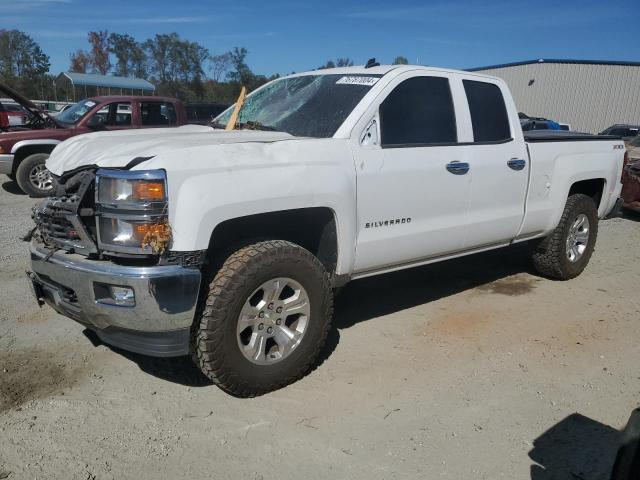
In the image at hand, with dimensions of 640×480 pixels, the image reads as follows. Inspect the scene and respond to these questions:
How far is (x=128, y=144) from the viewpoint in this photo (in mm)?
3307

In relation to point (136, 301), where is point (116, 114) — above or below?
above

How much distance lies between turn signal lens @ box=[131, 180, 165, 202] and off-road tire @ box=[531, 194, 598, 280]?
13.7 ft

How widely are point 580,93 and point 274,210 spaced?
35822 millimetres

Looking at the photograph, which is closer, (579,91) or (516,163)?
(516,163)

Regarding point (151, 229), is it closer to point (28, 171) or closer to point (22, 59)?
point (28, 171)

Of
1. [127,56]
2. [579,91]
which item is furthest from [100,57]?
[579,91]

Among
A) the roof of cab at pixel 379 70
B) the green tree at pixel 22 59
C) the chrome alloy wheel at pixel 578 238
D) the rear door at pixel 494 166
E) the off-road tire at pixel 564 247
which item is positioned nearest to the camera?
the roof of cab at pixel 379 70

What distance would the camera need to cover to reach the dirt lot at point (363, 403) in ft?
9.27

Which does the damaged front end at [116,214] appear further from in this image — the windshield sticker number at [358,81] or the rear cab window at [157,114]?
the rear cab window at [157,114]

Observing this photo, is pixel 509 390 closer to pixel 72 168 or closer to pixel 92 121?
pixel 72 168

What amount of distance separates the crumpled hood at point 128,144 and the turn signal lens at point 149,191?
0.19 m

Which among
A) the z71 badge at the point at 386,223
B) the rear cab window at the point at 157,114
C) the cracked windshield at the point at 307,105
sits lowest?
the z71 badge at the point at 386,223

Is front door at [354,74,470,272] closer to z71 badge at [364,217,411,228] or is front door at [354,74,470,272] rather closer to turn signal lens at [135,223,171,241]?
z71 badge at [364,217,411,228]

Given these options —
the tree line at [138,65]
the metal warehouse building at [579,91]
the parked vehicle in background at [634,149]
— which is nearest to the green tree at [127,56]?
the tree line at [138,65]
